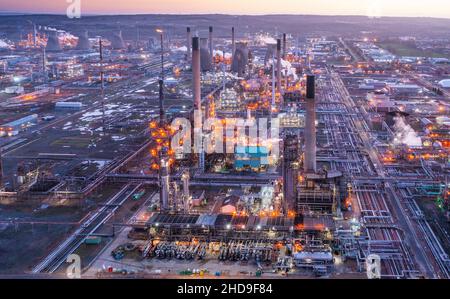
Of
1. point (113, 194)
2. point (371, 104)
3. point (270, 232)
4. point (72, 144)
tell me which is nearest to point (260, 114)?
point (371, 104)

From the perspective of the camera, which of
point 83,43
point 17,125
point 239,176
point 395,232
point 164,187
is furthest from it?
point 83,43

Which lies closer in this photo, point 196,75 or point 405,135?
point 405,135

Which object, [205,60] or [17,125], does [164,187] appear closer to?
[17,125]

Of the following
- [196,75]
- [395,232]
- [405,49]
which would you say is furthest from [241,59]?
[405,49]

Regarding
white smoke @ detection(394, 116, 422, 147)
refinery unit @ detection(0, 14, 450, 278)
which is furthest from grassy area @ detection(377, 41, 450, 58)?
white smoke @ detection(394, 116, 422, 147)

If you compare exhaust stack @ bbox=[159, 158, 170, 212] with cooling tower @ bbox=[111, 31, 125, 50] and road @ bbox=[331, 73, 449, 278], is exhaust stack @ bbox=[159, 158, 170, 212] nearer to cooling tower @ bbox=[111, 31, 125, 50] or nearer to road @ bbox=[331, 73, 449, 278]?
road @ bbox=[331, 73, 449, 278]

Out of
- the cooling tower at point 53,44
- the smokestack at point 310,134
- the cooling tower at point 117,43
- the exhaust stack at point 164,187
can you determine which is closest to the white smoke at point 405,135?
the smokestack at point 310,134
